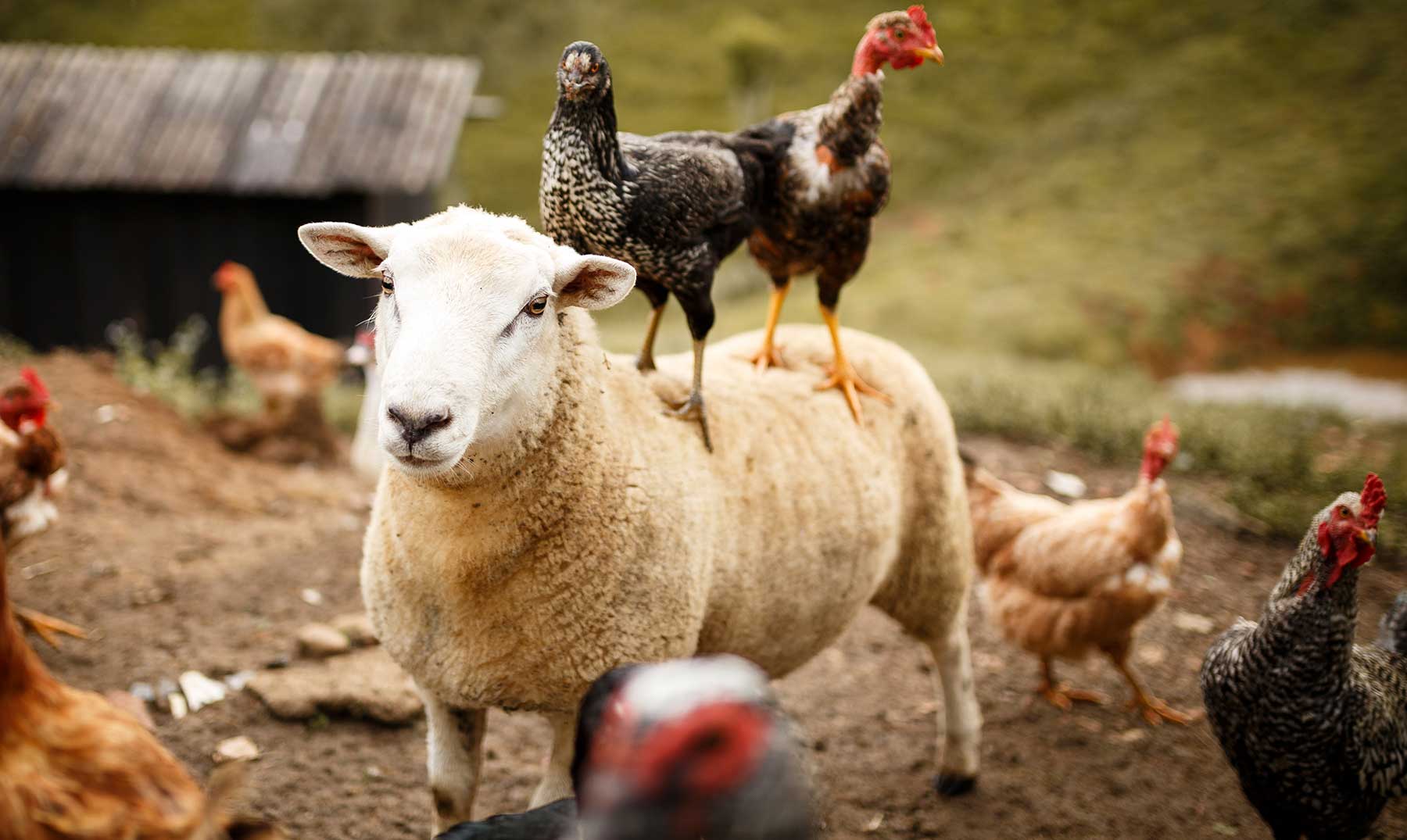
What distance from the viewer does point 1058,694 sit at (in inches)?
211

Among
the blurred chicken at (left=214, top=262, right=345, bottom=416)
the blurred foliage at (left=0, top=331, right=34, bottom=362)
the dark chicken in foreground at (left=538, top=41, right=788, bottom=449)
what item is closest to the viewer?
the dark chicken in foreground at (left=538, top=41, right=788, bottom=449)

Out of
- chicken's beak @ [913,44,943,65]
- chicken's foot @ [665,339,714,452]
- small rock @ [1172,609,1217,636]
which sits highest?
chicken's beak @ [913,44,943,65]

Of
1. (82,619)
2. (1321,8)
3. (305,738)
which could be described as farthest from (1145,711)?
(1321,8)

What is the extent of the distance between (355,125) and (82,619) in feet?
24.7

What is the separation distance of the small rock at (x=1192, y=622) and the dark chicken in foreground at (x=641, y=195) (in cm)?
413

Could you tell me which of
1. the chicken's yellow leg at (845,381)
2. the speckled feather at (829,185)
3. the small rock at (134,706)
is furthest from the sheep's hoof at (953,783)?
the small rock at (134,706)

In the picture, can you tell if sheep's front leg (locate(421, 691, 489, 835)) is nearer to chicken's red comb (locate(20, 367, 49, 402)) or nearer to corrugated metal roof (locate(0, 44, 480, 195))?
chicken's red comb (locate(20, 367, 49, 402))

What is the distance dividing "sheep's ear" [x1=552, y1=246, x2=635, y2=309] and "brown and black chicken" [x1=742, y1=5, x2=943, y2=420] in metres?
0.95

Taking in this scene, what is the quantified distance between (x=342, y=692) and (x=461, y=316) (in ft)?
9.12

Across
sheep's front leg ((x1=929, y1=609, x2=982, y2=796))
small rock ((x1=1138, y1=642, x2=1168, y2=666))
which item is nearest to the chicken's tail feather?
sheep's front leg ((x1=929, y1=609, x2=982, y2=796))

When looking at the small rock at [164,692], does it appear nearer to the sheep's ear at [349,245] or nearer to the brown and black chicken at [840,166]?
the sheep's ear at [349,245]

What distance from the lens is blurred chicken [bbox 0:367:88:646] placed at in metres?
4.83

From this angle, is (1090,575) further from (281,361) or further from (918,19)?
(281,361)

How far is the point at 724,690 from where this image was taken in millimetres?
1729
